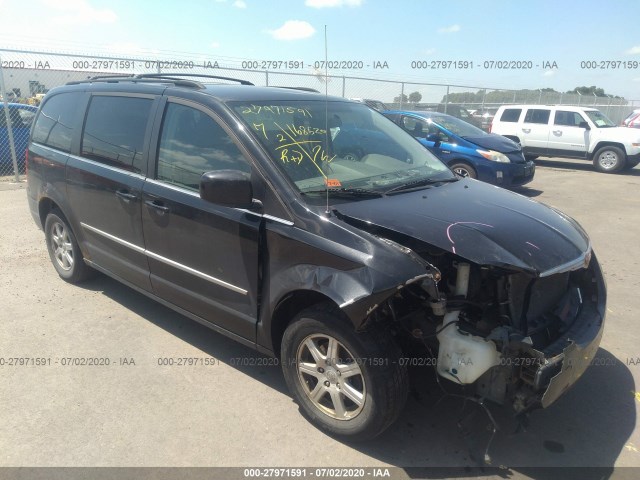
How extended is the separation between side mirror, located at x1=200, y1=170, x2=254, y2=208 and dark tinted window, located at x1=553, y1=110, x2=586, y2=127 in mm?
13724

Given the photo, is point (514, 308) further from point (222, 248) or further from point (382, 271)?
point (222, 248)

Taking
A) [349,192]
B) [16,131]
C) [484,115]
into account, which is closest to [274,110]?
[349,192]

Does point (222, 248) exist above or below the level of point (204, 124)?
below

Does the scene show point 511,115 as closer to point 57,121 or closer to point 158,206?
point 57,121

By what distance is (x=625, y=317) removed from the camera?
428 centimetres

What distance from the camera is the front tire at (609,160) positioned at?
13.3 metres

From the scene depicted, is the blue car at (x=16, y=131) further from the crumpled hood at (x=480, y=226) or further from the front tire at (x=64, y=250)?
the crumpled hood at (x=480, y=226)

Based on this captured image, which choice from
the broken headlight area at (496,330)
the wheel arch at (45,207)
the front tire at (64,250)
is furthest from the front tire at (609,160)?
the wheel arch at (45,207)

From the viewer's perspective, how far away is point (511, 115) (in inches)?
583

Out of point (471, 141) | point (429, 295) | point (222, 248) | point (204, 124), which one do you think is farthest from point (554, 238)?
point (471, 141)

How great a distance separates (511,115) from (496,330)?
13980 millimetres

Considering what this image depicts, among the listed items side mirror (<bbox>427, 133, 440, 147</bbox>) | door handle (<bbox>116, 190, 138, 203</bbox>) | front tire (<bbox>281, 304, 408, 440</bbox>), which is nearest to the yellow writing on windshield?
door handle (<bbox>116, 190, 138, 203</bbox>)

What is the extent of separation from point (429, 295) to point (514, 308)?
0.47m

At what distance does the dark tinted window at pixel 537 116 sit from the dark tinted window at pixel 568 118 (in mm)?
264
